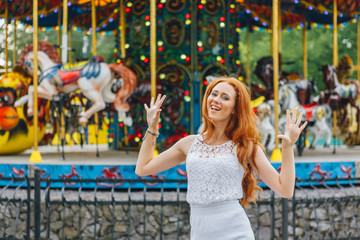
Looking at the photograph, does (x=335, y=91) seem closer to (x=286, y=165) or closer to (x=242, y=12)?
(x=242, y=12)

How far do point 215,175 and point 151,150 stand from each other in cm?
51

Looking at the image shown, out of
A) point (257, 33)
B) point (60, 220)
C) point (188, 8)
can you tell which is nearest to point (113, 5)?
point (188, 8)

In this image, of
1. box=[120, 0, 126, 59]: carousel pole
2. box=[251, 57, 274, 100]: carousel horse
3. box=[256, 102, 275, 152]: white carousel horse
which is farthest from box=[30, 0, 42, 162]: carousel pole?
box=[251, 57, 274, 100]: carousel horse

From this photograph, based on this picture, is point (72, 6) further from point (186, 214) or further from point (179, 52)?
point (186, 214)

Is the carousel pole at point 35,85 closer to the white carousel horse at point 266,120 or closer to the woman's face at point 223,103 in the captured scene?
the white carousel horse at point 266,120

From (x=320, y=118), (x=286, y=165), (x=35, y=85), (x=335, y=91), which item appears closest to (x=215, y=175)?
(x=286, y=165)

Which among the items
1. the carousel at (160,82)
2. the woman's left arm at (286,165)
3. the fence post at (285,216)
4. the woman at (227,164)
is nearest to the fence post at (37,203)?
the fence post at (285,216)

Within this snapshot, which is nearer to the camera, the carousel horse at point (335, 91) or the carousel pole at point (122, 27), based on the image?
the carousel horse at point (335, 91)

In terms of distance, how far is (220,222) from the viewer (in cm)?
270

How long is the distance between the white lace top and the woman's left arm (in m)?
0.13

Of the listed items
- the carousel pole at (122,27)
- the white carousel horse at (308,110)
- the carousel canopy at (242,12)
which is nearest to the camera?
the white carousel horse at (308,110)

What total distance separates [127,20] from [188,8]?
1.68 meters

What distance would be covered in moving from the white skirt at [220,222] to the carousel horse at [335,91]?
8673 mm

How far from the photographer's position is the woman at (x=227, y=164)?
269 cm
